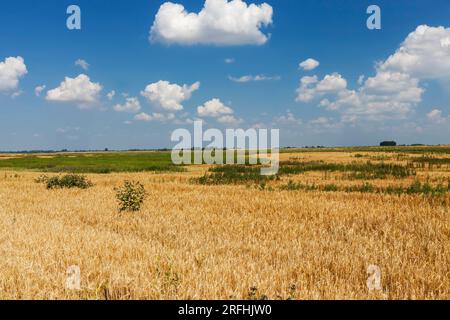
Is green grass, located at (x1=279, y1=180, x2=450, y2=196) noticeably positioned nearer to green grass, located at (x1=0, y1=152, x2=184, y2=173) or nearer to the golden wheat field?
the golden wheat field

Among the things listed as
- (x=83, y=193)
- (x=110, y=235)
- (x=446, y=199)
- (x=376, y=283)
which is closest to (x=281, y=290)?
(x=376, y=283)

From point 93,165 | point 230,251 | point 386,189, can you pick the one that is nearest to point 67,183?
point 230,251

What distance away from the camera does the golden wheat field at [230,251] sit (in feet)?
15.9

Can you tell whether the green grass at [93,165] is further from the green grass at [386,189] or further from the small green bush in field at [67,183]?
the green grass at [386,189]

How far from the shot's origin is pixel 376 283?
5102mm

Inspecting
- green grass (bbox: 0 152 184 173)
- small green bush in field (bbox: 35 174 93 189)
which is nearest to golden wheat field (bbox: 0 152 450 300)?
small green bush in field (bbox: 35 174 93 189)

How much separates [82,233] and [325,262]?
17.4 ft

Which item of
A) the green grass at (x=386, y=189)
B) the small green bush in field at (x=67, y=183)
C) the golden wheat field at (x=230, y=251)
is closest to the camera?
the golden wheat field at (x=230, y=251)

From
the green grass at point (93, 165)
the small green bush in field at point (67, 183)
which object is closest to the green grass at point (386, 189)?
the small green bush in field at point (67, 183)

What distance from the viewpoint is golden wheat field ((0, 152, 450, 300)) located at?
4852 mm

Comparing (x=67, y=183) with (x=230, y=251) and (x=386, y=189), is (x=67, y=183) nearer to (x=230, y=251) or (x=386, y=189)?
(x=230, y=251)

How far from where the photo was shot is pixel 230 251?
677 cm

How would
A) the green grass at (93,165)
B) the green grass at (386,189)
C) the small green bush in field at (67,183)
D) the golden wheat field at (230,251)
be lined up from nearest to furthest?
the golden wheat field at (230,251) < the green grass at (386,189) < the small green bush in field at (67,183) < the green grass at (93,165)

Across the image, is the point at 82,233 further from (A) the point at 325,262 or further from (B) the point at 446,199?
(B) the point at 446,199
